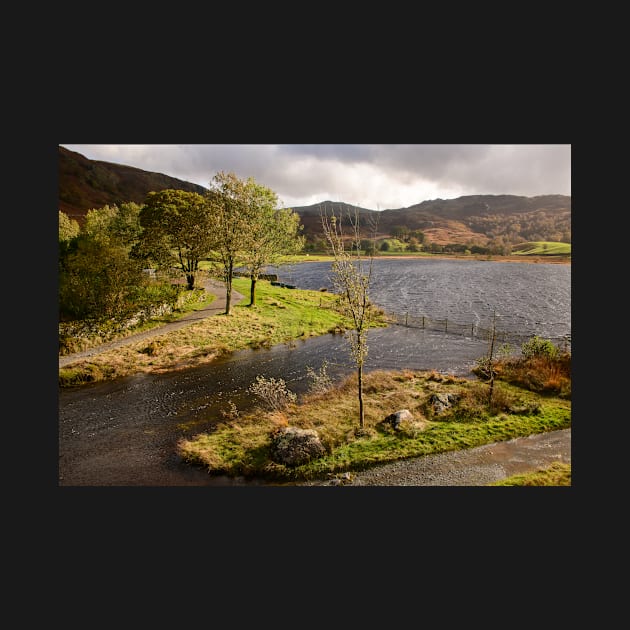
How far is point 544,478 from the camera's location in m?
11.2

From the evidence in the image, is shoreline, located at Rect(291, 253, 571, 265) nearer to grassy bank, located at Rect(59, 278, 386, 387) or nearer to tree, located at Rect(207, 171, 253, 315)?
grassy bank, located at Rect(59, 278, 386, 387)

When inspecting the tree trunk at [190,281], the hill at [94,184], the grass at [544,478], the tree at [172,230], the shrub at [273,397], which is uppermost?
the hill at [94,184]

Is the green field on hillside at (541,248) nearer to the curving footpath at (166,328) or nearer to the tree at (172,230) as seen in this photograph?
the curving footpath at (166,328)

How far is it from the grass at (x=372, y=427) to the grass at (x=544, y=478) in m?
2.17

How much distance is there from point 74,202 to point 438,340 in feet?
478

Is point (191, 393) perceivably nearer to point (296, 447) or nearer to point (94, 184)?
point (296, 447)

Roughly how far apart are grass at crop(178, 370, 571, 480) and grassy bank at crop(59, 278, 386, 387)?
21.7ft

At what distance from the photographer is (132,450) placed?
13664mm

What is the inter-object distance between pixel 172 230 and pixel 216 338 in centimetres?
1457

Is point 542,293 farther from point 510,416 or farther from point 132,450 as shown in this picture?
point 132,450

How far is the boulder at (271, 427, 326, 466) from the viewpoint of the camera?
12.6m

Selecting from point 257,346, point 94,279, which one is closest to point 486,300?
point 257,346

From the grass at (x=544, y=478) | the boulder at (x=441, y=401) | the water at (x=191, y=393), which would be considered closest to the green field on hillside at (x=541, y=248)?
the water at (x=191, y=393)

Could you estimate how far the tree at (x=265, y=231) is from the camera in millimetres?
35500
